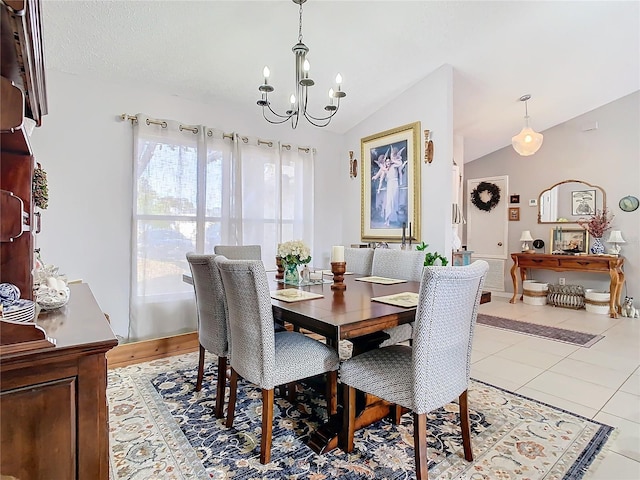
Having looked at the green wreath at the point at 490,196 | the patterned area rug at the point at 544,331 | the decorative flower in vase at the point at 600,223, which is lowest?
the patterned area rug at the point at 544,331

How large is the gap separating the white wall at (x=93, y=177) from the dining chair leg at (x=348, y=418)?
98.2 inches

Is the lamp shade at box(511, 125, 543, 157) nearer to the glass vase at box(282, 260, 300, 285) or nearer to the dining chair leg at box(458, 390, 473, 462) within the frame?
the glass vase at box(282, 260, 300, 285)

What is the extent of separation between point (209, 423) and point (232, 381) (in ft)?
1.10

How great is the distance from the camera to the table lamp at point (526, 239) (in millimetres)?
5780

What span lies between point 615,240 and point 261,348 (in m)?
5.47

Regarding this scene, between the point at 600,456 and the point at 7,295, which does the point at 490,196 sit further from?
the point at 7,295

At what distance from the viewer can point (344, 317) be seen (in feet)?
5.10

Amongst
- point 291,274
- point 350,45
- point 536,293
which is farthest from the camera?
point 536,293

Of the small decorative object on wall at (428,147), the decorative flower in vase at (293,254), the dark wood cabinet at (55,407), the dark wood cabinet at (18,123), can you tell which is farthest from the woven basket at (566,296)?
the dark wood cabinet at (18,123)

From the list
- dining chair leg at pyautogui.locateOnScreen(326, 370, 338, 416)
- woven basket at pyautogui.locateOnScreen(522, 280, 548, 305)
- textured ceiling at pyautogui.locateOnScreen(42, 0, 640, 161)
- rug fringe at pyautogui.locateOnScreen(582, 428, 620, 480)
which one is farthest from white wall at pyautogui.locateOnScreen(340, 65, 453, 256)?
woven basket at pyautogui.locateOnScreen(522, 280, 548, 305)

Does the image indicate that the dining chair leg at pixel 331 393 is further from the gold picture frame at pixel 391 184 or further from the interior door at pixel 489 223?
the interior door at pixel 489 223

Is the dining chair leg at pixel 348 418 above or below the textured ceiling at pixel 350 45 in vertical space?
below

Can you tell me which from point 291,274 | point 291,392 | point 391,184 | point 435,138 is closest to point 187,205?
point 291,274

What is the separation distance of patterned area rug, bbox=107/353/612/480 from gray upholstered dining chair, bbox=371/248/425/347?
0.58m
